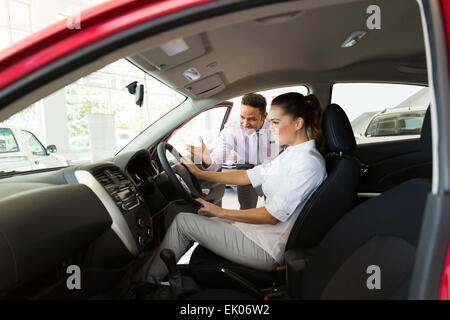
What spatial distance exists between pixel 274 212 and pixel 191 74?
46.0 inches

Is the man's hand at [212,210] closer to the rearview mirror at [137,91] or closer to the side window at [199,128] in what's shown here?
the side window at [199,128]

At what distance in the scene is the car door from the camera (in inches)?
85.5

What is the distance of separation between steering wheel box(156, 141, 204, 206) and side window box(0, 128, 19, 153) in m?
2.72

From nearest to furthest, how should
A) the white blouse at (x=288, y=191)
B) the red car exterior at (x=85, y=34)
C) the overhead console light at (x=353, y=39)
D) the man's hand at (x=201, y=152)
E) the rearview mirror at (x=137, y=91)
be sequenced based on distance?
the red car exterior at (x=85, y=34) → the white blouse at (x=288, y=191) → the rearview mirror at (x=137, y=91) → the overhead console light at (x=353, y=39) → the man's hand at (x=201, y=152)

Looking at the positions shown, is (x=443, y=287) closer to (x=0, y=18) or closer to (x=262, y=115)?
(x=262, y=115)

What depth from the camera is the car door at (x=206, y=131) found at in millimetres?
2172

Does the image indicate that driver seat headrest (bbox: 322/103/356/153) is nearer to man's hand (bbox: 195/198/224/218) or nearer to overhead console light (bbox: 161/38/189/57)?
man's hand (bbox: 195/198/224/218)

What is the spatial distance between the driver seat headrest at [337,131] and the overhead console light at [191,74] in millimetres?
928

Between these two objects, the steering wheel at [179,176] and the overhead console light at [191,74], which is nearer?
the steering wheel at [179,176]

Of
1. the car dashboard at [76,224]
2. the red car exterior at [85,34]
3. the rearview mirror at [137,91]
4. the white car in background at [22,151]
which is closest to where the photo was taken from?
the red car exterior at [85,34]

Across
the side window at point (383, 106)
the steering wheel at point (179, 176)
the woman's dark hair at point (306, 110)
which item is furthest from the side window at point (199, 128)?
the side window at point (383, 106)

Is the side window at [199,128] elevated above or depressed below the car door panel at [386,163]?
above

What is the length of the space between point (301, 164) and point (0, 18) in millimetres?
6976

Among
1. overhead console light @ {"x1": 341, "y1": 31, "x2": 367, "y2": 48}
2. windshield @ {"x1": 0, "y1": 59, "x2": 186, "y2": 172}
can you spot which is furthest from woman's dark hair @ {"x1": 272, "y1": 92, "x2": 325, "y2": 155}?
windshield @ {"x1": 0, "y1": 59, "x2": 186, "y2": 172}
